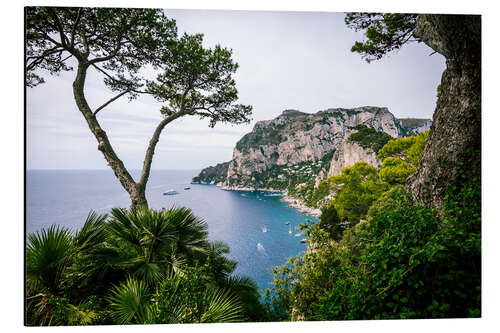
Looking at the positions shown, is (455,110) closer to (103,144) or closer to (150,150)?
(150,150)

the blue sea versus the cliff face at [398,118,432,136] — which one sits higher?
the cliff face at [398,118,432,136]

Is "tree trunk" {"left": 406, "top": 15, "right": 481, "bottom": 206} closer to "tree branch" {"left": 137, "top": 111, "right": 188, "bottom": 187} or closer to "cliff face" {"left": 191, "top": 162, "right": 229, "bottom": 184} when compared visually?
"tree branch" {"left": 137, "top": 111, "right": 188, "bottom": 187}

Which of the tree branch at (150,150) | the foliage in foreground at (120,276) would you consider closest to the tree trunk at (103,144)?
the tree branch at (150,150)

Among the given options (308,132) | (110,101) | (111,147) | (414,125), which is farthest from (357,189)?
(110,101)

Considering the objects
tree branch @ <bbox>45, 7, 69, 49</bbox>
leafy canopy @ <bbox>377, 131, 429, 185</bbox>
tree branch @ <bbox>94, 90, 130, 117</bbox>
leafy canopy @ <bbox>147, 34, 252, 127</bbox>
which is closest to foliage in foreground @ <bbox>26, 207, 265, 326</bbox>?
tree branch @ <bbox>94, 90, 130, 117</bbox>

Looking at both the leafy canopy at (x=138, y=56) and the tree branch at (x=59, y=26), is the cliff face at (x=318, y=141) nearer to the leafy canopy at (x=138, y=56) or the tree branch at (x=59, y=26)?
the leafy canopy at (x=138, y=56)
